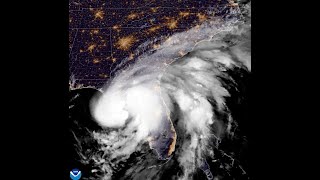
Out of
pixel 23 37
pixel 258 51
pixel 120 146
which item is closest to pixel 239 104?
pixel 258 51

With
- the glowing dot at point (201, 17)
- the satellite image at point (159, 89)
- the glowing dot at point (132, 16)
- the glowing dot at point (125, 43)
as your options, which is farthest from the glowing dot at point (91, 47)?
the glowing dot at point (201, 17)

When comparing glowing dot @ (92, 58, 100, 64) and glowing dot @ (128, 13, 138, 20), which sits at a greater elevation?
glowing dot @ (128, 13, 138, 20)

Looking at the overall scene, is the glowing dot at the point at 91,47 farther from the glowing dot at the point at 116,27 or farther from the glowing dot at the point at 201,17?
the glowing dot at the point at 201,17

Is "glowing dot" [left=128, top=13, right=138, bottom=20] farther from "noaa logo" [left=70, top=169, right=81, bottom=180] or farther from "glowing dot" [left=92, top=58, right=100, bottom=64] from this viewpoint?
"noaa logo" [left=70, top=169, right=81, bottom=180]

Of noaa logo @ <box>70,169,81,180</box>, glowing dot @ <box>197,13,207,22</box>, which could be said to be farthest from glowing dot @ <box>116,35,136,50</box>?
noaa logo @ <box>70,169,81,180</box>

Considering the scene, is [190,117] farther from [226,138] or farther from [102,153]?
[102,153]

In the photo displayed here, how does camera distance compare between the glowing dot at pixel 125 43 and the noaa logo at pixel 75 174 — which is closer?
the noaa logo at pixel 75 174

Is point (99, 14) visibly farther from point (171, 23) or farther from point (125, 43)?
point (171, 23)

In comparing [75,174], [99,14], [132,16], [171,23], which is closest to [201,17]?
[171,23]
